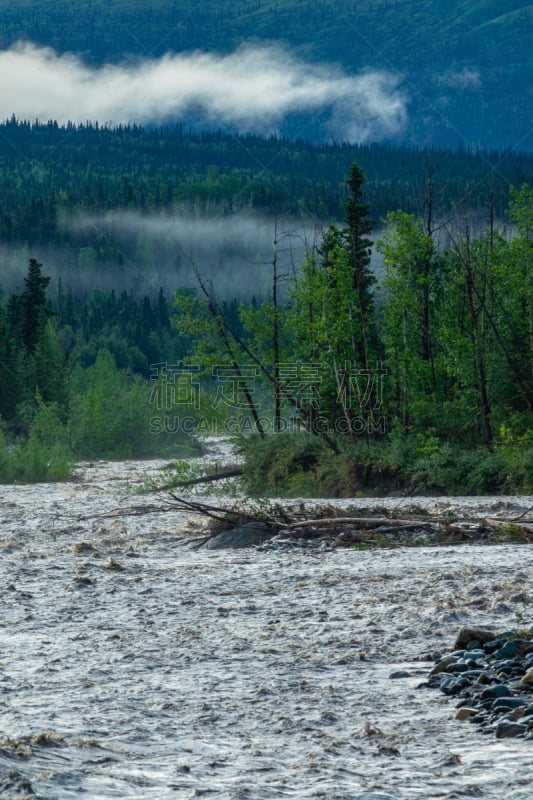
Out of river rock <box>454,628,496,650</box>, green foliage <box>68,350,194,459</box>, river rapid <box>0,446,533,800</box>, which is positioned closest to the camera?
river rapid <box>0,446,533,800</box>

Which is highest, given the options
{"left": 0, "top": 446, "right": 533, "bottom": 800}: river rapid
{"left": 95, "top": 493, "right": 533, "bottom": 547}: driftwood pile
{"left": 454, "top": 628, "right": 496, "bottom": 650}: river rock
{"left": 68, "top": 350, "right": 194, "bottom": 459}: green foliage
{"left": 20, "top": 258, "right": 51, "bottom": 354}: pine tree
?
{"left": 20, "top": 258, "right": 51, "bottom": 354}: pine tree

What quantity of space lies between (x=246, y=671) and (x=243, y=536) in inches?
312

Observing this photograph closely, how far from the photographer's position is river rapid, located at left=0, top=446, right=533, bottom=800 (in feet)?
20.1

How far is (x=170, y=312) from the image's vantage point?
145 m

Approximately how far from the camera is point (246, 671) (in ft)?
29.2

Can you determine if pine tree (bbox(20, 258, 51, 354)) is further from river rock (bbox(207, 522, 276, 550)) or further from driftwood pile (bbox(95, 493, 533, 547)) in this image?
river rock (bbox(207, 522, 276, 550))

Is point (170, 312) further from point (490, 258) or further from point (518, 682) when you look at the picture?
point (518, 682)

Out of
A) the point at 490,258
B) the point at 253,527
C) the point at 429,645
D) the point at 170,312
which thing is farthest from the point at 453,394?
the point at 170,312

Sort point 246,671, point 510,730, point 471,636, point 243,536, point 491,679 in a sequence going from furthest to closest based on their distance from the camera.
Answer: point 243,536 < point 471,636 < point 246,671 < point 491,679 < point 510,730

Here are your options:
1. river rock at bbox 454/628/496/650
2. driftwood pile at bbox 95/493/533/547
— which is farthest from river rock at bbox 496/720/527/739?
driftwood pile at bbox 95/493/533/547

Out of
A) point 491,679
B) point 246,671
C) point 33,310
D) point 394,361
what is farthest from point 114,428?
point 491,679

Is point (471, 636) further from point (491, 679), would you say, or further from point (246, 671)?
point (246, 671)

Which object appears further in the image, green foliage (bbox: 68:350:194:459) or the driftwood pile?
green foliage (bbox: 68:350:194:459)

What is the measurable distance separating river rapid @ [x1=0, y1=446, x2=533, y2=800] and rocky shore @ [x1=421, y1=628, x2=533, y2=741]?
0.14 meters
